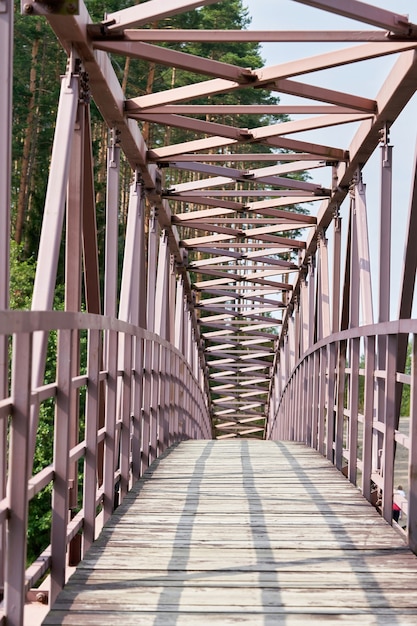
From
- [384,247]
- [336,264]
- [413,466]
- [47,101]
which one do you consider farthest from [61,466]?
[47,101]

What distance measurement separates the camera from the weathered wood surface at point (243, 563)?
3.32m

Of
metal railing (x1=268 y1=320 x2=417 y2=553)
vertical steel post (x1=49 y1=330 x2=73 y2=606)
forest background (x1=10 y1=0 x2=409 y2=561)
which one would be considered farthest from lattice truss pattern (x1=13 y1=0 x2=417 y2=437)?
forest background (x1=10 y1=0 x2=409 y2=561)

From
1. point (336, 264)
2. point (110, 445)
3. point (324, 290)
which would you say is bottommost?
point (110, 445)

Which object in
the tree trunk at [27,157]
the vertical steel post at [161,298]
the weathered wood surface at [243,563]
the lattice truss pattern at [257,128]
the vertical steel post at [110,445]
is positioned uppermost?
the tree trunk at [27,157]

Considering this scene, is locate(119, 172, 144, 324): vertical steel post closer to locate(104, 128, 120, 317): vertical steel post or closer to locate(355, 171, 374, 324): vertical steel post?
locate(104, 128, 120, 317): vertical steel post

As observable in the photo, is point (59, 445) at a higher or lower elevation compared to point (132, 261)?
lower

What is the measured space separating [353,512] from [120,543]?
58.5 inches

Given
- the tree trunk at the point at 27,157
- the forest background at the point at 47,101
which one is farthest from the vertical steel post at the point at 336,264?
the tree trunk at the point at 27,157

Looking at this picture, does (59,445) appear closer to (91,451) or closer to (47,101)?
(91,451)

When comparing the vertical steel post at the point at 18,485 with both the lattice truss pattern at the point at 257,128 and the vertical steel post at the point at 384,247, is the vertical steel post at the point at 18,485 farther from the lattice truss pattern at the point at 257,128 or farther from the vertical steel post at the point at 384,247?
the vertical steel post at the point at 384,247

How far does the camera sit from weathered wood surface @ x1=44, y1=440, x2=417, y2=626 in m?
3.32

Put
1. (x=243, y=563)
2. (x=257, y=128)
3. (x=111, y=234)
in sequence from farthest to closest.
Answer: (x=257, y=128), (x=111, y=234), (x=243, y=563)

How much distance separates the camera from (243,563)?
13.1ft

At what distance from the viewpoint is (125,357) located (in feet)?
19.7
